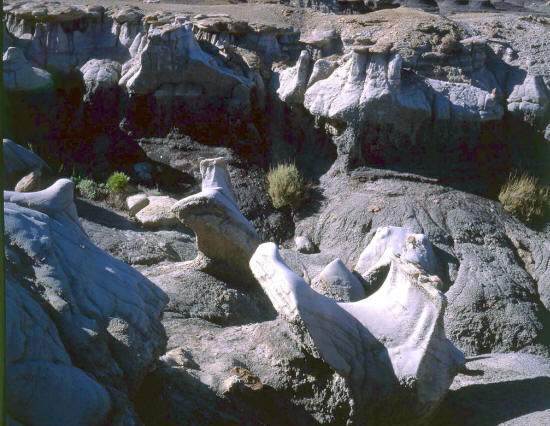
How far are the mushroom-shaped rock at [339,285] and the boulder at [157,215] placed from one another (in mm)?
3767

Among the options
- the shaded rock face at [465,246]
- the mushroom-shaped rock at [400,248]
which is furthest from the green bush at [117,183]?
the mushroom-shaped rock at [400,248]

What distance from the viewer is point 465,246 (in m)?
7.97

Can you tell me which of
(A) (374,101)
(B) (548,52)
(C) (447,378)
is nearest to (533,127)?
(B) (548,52)

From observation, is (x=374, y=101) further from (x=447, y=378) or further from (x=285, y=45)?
(x=447, y=378)

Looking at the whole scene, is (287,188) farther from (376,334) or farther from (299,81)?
(376,334)

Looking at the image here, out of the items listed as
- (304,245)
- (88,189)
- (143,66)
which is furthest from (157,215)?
(143,66)

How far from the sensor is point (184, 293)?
18.0 ft

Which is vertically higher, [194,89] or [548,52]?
[548,52]

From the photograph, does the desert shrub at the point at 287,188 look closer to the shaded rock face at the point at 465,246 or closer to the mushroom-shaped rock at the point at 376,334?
the shaded rock face at the point at 465,246

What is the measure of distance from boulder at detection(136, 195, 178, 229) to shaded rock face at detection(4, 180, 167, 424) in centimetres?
529

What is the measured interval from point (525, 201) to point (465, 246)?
158 centimetres

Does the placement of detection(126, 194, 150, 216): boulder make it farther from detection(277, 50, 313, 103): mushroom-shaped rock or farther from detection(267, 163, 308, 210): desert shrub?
detection(277, 50, 313, 103): mushroom-shaped rock

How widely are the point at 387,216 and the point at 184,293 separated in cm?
390

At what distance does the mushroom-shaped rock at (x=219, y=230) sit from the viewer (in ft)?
18.1
